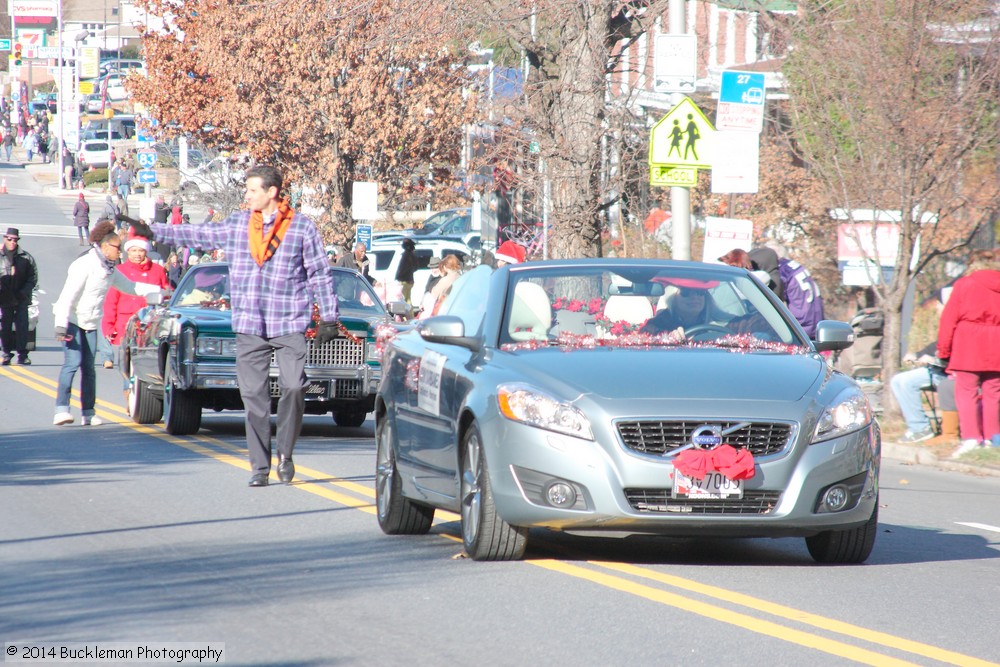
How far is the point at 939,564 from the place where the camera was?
352 inches

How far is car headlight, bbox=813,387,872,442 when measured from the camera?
26.6 ft

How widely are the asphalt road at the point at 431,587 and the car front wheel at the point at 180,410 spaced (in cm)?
329

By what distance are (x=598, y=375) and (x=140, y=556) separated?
254cm

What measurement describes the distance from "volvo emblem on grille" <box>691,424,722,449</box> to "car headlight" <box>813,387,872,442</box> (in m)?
0.51

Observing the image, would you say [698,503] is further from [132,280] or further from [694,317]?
[132,280]

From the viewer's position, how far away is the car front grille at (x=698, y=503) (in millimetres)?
7879

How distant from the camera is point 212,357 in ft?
50.0

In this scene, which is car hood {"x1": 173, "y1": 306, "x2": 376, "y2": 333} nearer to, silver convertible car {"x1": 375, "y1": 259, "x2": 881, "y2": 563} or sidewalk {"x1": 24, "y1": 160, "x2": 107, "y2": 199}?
silver convertible car {"x1": 375, "y1": 259, "x2": 881, "y2": 563}

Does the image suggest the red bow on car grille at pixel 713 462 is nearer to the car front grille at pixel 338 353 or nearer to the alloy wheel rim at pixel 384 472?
the alloy wheel rim at pixel 384 472

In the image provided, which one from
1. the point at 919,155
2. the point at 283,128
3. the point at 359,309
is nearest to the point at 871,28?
the point at 919,155

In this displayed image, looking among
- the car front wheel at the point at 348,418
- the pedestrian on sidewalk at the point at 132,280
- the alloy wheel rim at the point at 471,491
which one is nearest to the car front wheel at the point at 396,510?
the alloy wheel rim at the point at 471,491

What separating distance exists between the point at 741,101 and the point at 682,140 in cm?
81

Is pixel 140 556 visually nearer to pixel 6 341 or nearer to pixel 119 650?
pixel 119 650

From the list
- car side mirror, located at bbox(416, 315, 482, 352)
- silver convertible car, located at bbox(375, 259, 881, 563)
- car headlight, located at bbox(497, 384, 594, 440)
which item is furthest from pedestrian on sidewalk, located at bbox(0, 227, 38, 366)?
car headlight, located at bbox(497, 384, 594, 440)
